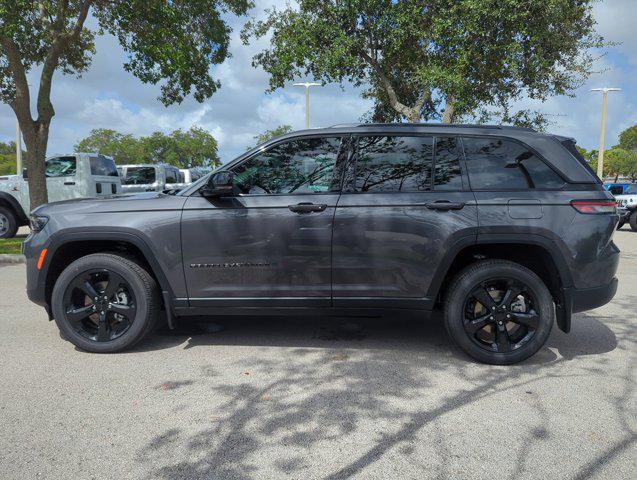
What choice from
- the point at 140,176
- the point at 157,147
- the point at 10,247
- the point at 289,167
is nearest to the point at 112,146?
the point at 157,147

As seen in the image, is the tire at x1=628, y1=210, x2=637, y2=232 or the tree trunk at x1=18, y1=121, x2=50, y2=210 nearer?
the tree trunk at x1=18, y1=121, x2=50, y2=210

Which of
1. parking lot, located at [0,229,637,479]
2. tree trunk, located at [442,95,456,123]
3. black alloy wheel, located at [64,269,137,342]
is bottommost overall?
parking lot, located at [0,229,637,479]

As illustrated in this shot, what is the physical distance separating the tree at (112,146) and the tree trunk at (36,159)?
56.9 meters

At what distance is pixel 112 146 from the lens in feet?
205

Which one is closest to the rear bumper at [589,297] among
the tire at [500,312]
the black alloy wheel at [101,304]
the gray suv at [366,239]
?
the gray suv at [366,239]

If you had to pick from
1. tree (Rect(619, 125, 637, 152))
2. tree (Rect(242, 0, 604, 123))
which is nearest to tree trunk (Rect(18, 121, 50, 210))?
tree (Rect(242, 0, 604, 123))

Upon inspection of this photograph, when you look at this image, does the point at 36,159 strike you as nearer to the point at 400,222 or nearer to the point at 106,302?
the point at 106,302

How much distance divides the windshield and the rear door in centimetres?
1528

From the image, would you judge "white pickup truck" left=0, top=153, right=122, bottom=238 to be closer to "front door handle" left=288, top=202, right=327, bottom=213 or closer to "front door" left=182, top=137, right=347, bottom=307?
"front door" left=182, top=137, right=347, bottom=307

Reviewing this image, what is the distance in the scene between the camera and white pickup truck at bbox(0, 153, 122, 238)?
1162cm

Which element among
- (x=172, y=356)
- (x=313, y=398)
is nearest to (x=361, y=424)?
(x=313, y=398)

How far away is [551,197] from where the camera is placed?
142 inches

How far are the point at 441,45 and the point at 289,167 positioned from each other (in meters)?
7.96

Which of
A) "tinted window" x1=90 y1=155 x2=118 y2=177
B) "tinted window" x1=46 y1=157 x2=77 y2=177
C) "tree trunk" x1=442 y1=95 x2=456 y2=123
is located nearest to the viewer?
"tree trunk" x1=442 y1=95 x2=456 y2=123
